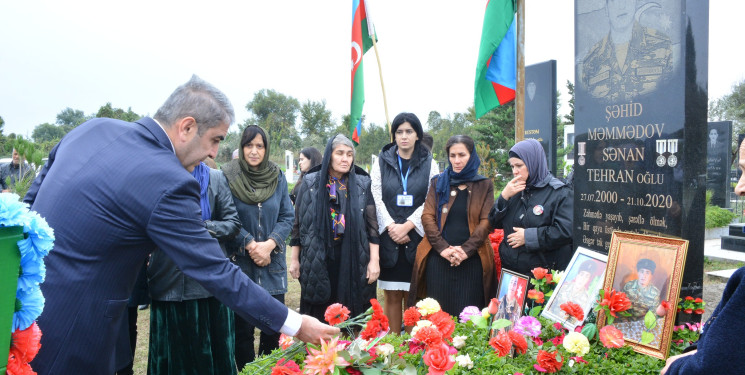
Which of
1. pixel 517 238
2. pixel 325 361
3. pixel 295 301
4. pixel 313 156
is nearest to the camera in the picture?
pixel 325 361

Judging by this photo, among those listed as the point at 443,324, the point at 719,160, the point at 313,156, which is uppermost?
the point at 719,160

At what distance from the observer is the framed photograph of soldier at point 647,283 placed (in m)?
1.92

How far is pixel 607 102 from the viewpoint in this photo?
8.84ft

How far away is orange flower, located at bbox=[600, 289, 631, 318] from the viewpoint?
77.3 inches

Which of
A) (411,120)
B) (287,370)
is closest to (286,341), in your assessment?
(287,370)

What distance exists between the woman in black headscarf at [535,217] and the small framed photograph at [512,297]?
0.70 m

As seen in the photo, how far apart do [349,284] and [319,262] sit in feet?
0.93

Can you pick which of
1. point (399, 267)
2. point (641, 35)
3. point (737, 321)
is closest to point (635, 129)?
point (641, 35)

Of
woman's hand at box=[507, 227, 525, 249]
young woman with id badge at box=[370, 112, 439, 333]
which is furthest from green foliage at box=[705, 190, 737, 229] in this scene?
woman's hand at box=[507, 227, 525, 249]

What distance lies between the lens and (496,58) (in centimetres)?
501

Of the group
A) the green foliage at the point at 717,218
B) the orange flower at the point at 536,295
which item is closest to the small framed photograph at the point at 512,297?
the orange flower at the point at 536,295

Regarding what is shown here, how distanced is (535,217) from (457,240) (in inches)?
25.9

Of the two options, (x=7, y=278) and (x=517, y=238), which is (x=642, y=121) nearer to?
(x=517, y=238)

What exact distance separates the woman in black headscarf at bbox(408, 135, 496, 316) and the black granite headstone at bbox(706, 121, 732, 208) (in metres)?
10.6
